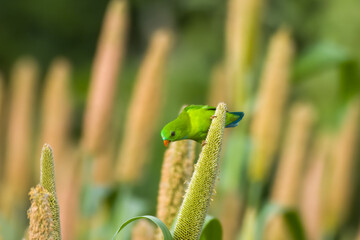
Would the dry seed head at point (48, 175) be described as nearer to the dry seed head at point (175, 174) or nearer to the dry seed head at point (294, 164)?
the dry seed head at point (175, 174)

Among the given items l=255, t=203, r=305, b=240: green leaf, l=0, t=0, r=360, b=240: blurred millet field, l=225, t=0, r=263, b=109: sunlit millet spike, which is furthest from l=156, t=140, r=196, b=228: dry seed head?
l=225, t=0, r=263, b=109: sunlit millet spike

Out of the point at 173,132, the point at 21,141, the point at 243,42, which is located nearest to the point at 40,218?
the point at 173,132

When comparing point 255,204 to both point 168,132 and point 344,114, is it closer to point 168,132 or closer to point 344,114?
point 344,114

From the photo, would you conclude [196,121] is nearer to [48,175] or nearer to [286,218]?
[48,175]

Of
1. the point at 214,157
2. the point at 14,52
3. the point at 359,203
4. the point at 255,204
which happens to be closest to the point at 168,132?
the point at 214,157

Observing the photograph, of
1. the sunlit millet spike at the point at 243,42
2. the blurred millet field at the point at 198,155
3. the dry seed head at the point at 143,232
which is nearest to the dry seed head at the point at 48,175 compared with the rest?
the blurred millet field at the point at 198,155

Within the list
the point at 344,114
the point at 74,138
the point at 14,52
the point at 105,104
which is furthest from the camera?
the point at 14,52
